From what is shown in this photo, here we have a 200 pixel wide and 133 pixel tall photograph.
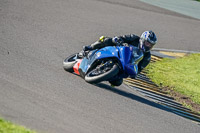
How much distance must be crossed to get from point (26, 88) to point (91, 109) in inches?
48.6

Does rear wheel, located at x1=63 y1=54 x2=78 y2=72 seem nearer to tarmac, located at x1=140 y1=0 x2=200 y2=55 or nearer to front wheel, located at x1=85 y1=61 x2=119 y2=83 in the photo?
front wheel, located at x1=85 y1=61 x2=119 y2=83

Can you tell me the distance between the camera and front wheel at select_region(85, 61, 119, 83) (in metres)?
8.20

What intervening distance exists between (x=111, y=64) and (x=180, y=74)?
407 cm

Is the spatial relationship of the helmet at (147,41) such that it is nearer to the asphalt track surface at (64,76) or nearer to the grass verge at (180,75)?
the asphalt track surface at (64,76)

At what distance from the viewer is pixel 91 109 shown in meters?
7.41

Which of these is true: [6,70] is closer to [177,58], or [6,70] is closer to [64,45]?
[64,45]

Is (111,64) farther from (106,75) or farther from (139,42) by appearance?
(139,42)

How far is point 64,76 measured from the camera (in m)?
9.05

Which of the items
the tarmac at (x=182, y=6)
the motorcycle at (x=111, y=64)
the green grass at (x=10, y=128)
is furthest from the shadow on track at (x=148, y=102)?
the tarmac at (x=182, y=6)

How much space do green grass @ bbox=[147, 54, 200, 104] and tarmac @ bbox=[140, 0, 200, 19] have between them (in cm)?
574

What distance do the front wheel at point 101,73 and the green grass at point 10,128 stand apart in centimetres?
269

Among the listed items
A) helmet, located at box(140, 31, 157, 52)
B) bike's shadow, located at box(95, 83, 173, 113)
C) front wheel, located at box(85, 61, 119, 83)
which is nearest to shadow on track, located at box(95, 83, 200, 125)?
bike's shadow, located at box(95, 83, 173, 113)

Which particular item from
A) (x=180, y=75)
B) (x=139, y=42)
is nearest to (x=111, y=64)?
(x=139, y=42)

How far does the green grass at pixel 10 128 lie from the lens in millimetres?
5645
